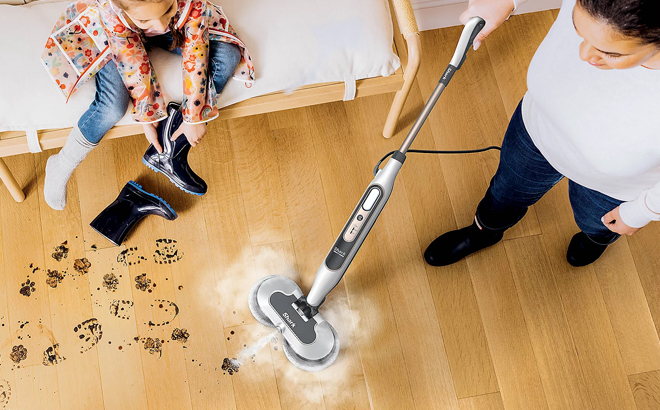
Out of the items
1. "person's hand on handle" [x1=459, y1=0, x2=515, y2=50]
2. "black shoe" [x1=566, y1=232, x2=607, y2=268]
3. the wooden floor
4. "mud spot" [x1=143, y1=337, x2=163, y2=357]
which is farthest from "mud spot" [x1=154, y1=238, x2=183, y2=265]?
"black shoe" [x1=566, y1=232, x2=607, y2=268]

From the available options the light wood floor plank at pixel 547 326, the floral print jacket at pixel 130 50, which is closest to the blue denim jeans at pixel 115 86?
the floral print jacket at pixel 130 50

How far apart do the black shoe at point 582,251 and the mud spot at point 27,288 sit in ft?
5.39

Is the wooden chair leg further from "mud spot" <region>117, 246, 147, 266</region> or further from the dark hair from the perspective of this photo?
"mud spot" <region>117, 246, 147, 266</region>

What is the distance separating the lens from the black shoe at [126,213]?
59.1 inches

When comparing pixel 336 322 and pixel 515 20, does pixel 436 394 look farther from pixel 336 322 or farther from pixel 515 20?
pixel 515 20

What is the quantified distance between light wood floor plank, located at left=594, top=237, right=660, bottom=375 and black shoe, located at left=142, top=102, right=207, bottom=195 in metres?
1.29

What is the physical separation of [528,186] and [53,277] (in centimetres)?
136

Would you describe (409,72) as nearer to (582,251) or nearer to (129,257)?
(582,251)

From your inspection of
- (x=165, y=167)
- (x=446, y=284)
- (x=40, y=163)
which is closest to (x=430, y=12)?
(x=446, y=284)

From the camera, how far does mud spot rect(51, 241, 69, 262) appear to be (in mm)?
1526

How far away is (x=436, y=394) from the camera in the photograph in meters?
1.49

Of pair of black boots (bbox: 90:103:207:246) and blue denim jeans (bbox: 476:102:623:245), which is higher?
blue denim jeans (bbox: 476:102:623:245)

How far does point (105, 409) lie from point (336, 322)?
28.0 inches

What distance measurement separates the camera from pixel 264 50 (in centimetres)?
123
